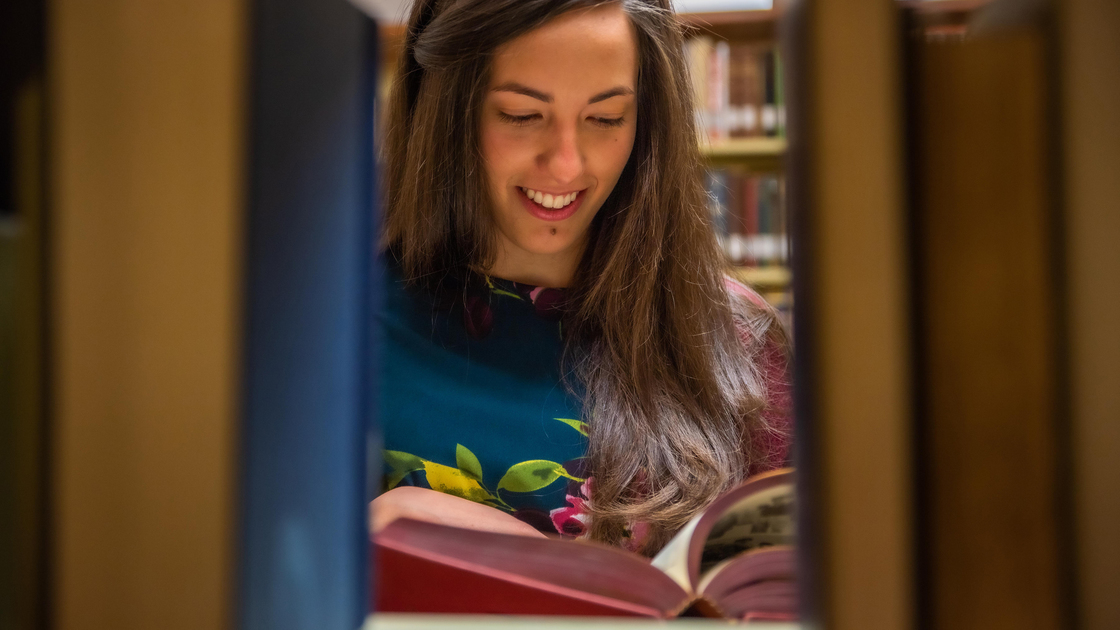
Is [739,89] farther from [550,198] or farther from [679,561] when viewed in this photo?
[679,561]

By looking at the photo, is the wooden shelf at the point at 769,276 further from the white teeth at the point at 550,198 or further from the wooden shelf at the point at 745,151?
the white teeth at the point at 550,198

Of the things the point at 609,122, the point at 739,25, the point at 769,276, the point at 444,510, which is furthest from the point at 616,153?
the point at 769,276

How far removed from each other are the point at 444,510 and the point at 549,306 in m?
0.24

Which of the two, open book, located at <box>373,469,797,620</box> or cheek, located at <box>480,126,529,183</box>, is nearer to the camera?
open book, located at <box>373,469,797,620</box>

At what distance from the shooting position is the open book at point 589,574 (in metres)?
0.31

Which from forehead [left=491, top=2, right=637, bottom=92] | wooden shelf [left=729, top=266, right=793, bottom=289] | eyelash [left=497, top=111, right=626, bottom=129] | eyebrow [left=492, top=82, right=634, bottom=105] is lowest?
wooden shelf [left=729, top=266, right=793, bottom=289]

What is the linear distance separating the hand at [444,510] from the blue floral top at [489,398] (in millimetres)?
88

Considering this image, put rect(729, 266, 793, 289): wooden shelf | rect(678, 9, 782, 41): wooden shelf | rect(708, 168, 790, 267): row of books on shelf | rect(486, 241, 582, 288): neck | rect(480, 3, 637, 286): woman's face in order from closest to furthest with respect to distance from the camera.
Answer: rect(480, 3, 637, 286): woman's face → rect(486, 241, 582, 288): neck → rect(678, 9, 782, 41): wooden shelf → rect(729, 266, 793, 289): wooden shelf → rect(708, 168, 790, 267): row of books on shelf

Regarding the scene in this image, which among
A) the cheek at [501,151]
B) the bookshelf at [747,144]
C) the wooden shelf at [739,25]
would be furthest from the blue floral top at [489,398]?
the bookshelf at [747,144]

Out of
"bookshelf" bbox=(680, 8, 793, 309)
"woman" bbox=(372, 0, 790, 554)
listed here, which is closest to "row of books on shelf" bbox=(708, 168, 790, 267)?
"bookshelf" bbox=(680, 8, 793, 309)

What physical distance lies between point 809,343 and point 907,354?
0.10 feet

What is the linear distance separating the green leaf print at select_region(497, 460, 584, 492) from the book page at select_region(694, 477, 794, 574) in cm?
32

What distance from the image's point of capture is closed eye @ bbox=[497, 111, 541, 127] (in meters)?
0.64

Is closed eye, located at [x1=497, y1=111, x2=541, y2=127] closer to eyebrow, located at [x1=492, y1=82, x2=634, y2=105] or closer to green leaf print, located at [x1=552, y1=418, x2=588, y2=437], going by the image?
eyebrow, located at [x1=492, y1=82, x2=634, y2=105]
